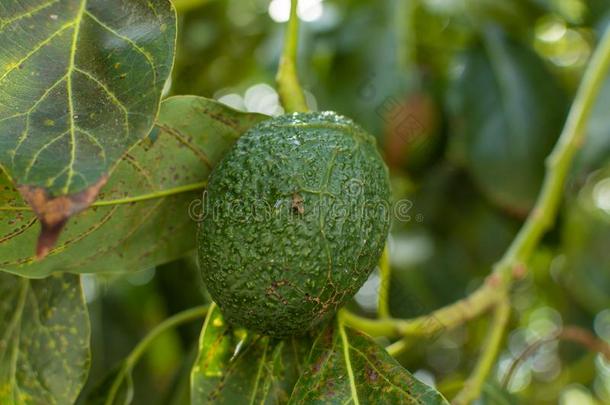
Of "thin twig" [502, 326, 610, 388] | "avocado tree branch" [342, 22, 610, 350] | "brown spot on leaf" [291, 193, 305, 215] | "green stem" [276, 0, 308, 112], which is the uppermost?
"green stem" [276, 0, 308, 112]

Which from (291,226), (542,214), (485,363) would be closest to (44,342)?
(291,226)

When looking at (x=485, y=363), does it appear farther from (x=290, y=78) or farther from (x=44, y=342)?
(x=44, y=342)

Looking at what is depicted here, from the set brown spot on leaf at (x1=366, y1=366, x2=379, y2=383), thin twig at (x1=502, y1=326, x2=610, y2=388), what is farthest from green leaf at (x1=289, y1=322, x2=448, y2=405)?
thin twig at (x1=502, y1=326, x2=610, y2=388)

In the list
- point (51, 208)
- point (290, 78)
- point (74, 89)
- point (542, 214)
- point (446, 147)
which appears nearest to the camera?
point (51, 208)

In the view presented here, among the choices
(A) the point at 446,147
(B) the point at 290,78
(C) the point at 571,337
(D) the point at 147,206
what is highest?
→ (B) the point at 290,78

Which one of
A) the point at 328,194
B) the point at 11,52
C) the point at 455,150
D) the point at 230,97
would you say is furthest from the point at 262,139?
the point at 230,97

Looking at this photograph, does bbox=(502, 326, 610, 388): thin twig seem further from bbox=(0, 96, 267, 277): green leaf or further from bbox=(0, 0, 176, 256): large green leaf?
bbox=(0, 0, 176, 256): large green leaf
